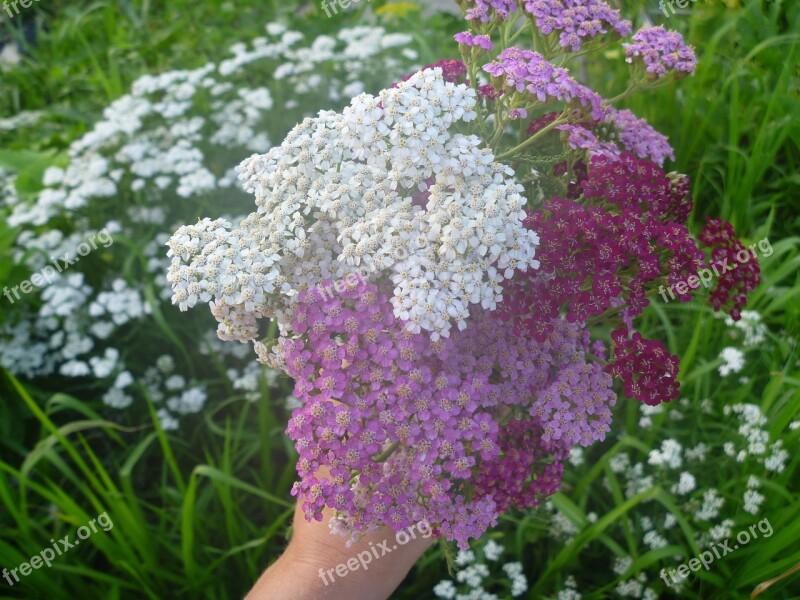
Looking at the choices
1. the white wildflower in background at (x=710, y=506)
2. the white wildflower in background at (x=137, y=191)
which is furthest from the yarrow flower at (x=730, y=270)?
the white wildflower in background at (x=137, y=191)

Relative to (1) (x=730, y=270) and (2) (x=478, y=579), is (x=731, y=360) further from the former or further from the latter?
(2) (x=478, y=579)

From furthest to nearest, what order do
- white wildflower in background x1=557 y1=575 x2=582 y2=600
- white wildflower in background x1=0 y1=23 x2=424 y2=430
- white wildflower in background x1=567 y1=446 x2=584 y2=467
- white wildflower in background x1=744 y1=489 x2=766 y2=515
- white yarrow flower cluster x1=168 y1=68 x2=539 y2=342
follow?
white wildflower in background x1=0 y1=23 x2=424 y2=430 → white wildflower in background x1=567 y1=446 x2=584 y2=467 → white wildflower in background x1=557 y1=575 x2=582 y2=600 → white wildflower in background x1=744 y1=489 x2=766 y2=515 → white yarrow flower cluster x1=168 y1=68 x2=539 y2=342

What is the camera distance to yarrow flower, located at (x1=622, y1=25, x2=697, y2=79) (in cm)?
150

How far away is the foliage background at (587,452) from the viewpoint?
223 centimetres

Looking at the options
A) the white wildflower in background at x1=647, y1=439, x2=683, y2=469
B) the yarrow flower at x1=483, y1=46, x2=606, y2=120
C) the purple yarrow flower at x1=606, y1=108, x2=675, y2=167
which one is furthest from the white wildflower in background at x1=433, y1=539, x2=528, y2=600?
the yarrow flower at x1=483, y1=46, x2=606, y2=120

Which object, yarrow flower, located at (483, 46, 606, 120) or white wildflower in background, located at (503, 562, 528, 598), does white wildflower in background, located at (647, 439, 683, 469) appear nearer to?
white wildflower in background, located at (503, 562, 528, 598)

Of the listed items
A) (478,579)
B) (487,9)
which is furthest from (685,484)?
(487,9)

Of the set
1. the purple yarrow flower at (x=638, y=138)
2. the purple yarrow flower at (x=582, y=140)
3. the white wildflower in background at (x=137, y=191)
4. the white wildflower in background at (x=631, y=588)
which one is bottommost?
the white wildflower in background at (x=631, y=588)

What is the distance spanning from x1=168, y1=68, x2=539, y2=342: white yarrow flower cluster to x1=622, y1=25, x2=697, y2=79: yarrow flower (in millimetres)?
435

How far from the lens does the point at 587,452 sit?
2.64 m

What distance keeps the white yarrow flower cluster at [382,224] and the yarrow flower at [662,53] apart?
17.1 inches

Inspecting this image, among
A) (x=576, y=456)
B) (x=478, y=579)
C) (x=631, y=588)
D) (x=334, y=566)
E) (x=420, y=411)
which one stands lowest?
(x=631, y=588)

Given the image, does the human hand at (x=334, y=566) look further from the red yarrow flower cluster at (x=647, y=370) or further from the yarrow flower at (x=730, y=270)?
the yarrow flower at (x=730, y=270)

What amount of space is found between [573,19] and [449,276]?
63 cm
